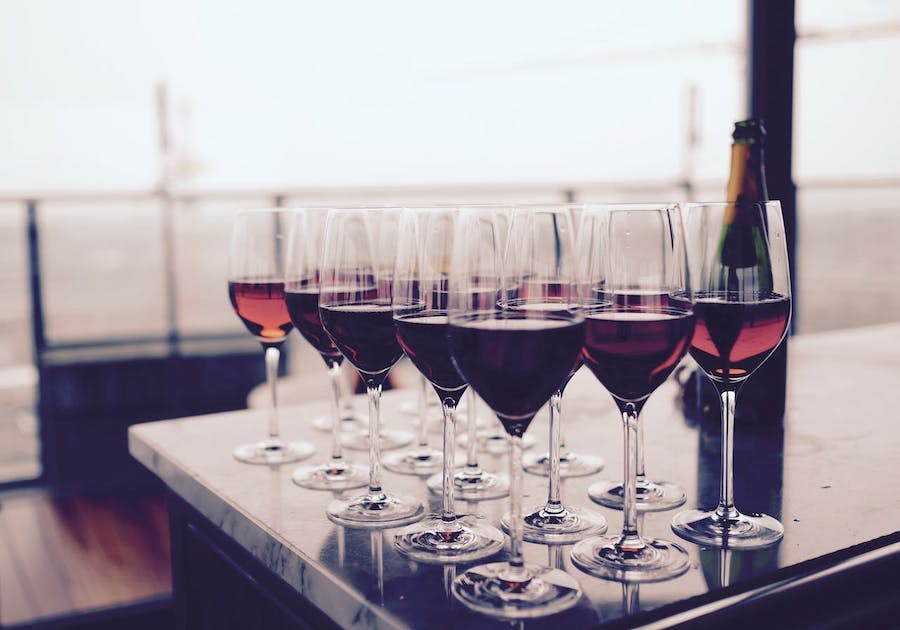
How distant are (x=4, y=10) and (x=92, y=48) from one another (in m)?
0.63

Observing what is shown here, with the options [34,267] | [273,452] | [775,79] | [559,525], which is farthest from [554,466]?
[34,267]

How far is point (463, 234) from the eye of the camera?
23.5 inches

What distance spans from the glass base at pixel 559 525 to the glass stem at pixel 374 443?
0.12 meters

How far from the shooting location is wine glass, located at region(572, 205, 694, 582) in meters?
0.63

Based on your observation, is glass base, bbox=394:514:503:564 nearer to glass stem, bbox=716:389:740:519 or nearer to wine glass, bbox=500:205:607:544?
wine glass, bbox=500:205:607:544

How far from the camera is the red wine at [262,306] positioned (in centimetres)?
97

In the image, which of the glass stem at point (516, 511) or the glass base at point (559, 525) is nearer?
the glass stem at point (516, 511)

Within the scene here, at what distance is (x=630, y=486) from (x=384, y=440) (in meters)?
0.45

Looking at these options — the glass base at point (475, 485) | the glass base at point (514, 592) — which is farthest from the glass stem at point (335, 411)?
the glass base at point (514, 592)

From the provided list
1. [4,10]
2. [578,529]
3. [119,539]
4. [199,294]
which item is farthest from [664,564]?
[4,10]

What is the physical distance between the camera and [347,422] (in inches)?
44.3

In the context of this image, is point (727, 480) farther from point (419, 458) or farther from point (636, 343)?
point (419, 458)

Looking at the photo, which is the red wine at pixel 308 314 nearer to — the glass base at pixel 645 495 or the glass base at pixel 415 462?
the glass base at pixel 415 462

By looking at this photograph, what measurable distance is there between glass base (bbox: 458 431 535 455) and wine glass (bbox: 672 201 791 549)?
11.4 inches
